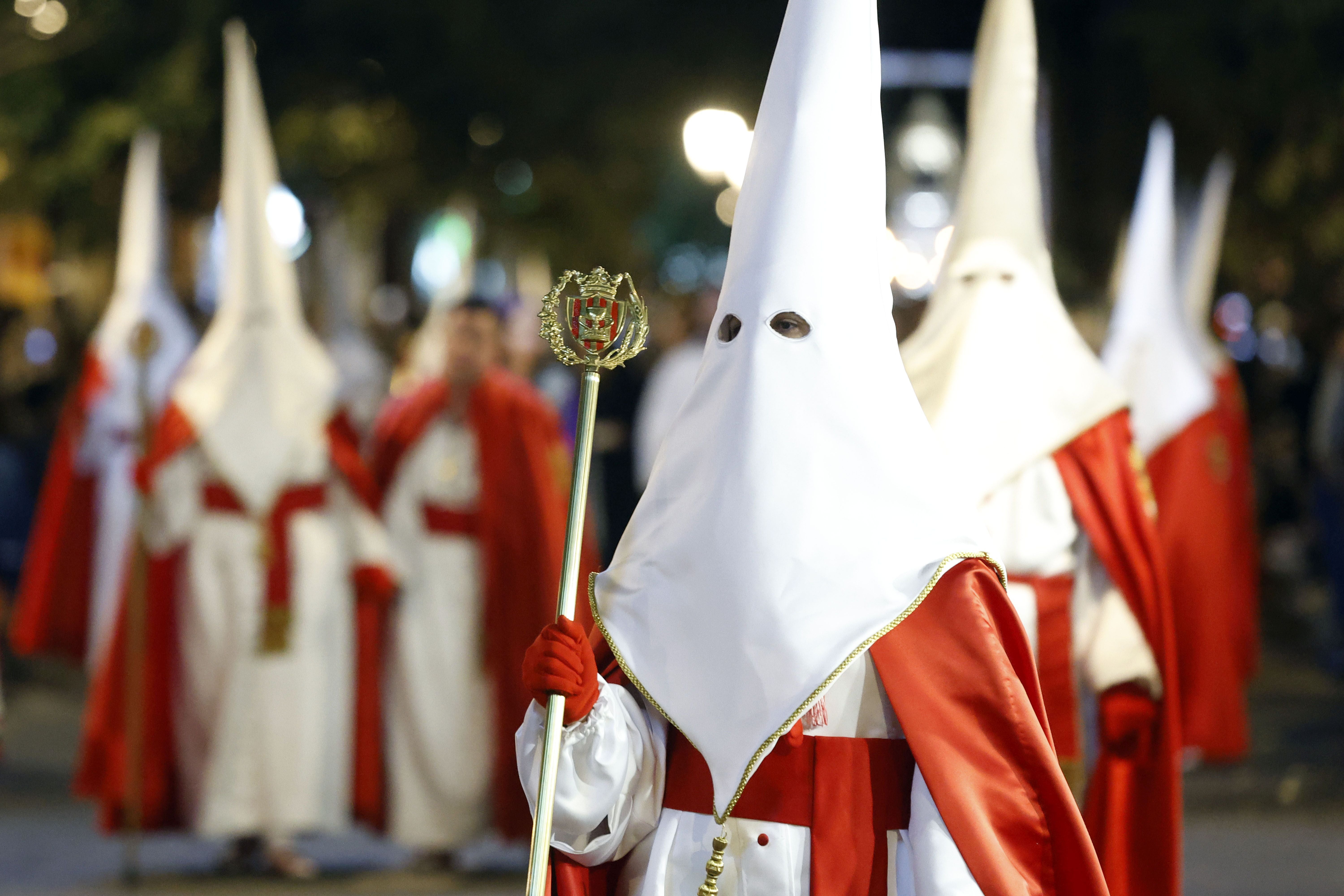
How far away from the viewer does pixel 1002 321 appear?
226 inches

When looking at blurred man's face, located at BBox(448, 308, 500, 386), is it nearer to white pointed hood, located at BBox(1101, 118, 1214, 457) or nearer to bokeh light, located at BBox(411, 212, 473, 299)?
bokeh light, located at BBox(411, 212, 473, 299)

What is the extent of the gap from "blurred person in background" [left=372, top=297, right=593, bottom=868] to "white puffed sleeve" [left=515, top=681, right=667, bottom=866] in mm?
4894

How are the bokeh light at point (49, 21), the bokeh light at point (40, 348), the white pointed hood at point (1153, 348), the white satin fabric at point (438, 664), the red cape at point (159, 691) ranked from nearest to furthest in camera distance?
the red cape at point (159, 691) < the white satin fabric at point (438, 664) < the white pointed hood at point (1153, 348) < the bokeh light at point (40, 348) < the bokeh light at point (49, 21)

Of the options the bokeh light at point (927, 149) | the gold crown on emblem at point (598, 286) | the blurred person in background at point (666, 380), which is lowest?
the gold crown on emblem at point (598, 286)

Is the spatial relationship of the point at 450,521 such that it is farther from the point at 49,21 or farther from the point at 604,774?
the point at 49,21

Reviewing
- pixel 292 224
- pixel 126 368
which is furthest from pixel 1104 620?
pixel 292 224

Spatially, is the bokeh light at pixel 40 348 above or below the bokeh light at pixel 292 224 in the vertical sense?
below

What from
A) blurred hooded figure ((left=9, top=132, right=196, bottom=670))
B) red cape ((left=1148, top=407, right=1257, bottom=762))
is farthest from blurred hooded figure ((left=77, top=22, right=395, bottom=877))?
red cape ((left=1148, top=407, right=1257, bottom=762))

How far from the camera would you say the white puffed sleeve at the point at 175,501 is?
858cm

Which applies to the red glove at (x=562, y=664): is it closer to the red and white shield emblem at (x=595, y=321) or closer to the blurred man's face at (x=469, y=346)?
the red and white shield emblem at (x=595, y=321)

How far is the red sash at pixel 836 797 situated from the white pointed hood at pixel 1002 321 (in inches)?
69.8

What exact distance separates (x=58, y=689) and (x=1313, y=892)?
10.3 m

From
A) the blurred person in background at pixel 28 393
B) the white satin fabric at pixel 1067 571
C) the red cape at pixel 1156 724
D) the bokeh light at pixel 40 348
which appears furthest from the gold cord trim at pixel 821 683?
the bokeh light at pixel 40 348

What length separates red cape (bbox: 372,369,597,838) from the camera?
8.70 m
